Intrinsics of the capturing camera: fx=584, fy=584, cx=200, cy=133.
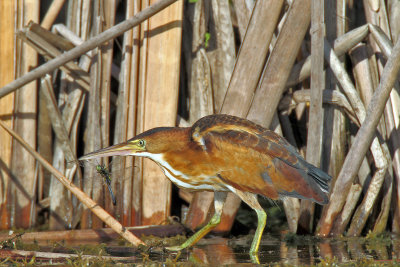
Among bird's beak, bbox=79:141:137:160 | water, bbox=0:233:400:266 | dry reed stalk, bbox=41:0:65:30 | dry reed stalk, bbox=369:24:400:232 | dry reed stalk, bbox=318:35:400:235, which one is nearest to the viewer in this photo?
water, bbox=0:233:400:266

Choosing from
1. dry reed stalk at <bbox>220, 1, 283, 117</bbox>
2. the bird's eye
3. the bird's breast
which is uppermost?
dry reed stalk at <bbox>220, 1, 283, 117</bbox>

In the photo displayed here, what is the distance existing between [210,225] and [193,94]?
Answer: 1.40 m

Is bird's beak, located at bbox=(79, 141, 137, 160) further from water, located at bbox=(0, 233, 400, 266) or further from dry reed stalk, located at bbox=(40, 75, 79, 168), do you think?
dry reed stalk, located at bbox=(40, 75, 79, 168)

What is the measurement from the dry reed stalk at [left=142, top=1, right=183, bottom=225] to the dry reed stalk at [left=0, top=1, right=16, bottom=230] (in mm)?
1227

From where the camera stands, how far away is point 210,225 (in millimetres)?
4309

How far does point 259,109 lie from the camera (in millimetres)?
4715

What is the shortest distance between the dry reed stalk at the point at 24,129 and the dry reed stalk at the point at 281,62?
2.02 m

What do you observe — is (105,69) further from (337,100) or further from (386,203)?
(386,203)

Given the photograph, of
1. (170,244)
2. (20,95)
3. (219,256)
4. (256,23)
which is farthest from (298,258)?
(20,95)

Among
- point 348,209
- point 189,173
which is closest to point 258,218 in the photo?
point 189,173

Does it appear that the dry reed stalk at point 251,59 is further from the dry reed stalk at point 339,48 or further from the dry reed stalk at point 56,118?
the dry reed stalk at point 56,118

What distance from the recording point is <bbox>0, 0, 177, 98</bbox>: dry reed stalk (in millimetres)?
4648

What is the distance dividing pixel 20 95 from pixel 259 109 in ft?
7.08

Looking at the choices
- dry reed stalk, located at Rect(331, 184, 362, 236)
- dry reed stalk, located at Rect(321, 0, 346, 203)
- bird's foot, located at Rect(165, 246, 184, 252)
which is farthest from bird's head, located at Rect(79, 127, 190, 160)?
dry reed stalk, located at Rect(331, 184, 362, 236)
